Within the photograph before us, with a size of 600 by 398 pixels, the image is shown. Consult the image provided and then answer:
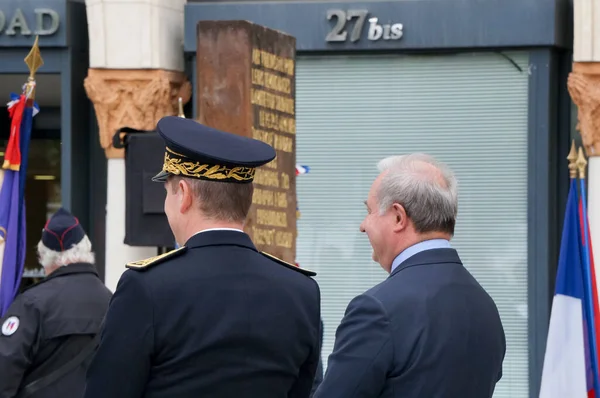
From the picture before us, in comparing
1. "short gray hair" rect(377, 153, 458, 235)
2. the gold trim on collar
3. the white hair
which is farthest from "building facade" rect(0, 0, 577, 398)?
the gold trim on collar

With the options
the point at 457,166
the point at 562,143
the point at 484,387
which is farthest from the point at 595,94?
the point at 484,387

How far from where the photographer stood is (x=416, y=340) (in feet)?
9.85

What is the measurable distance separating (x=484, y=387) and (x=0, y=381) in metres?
2.98

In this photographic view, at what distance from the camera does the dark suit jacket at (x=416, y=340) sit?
9.70ft

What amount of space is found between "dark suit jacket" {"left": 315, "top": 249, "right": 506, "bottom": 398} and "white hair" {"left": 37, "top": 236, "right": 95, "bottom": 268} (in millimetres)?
3159

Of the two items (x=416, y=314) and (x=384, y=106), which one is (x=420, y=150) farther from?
(x=416, y=314)

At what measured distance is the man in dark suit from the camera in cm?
297

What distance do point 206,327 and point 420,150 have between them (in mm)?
7074

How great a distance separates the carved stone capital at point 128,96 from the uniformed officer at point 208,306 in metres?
6.58

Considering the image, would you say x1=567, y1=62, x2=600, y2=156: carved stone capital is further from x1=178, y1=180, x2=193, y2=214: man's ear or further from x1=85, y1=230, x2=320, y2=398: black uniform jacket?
x1=178, y1=180, x2=193, y2=214: man's ear

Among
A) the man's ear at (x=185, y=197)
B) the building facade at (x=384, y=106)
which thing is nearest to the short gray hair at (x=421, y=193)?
the man's ear at (x=185, y=197)

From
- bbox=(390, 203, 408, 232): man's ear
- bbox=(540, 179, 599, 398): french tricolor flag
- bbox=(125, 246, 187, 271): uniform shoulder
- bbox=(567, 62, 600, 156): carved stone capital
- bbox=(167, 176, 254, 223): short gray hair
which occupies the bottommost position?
bbox=(540, 179, 599, 398): french tricolor flag

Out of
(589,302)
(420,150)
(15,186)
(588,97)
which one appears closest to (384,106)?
(420,150)

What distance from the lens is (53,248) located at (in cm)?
603
